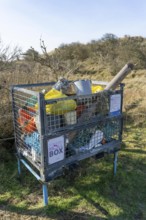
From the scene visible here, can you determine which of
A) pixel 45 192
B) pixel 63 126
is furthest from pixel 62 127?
pixel 45 192

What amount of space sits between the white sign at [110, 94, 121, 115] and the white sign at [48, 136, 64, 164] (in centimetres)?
73

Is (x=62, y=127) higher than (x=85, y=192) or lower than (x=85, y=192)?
higher

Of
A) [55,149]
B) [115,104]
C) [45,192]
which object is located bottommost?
[45,192]

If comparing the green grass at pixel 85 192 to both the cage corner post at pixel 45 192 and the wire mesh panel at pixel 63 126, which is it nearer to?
the cage corner post at pixel 45 192

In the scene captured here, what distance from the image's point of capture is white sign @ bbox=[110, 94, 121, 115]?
7.13 feet

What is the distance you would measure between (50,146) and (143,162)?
1822mm

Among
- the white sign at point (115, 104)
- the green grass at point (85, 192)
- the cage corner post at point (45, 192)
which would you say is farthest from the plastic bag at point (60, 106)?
the green grass at point (85, 192)

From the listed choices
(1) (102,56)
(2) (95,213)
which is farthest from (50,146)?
(1) (102,56)

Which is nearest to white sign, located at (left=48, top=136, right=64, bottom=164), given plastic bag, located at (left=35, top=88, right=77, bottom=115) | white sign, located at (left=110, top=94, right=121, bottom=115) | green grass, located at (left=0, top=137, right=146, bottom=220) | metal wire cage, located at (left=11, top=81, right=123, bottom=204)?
metal wire cage, located at (left=11, top=81, right=123, bottom=204)

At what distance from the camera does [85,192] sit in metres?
2.28

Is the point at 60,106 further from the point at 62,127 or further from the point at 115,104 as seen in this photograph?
the point at 115,104

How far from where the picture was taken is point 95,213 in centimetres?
198

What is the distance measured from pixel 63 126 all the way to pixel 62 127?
1.8 inches

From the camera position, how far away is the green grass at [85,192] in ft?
6.57
